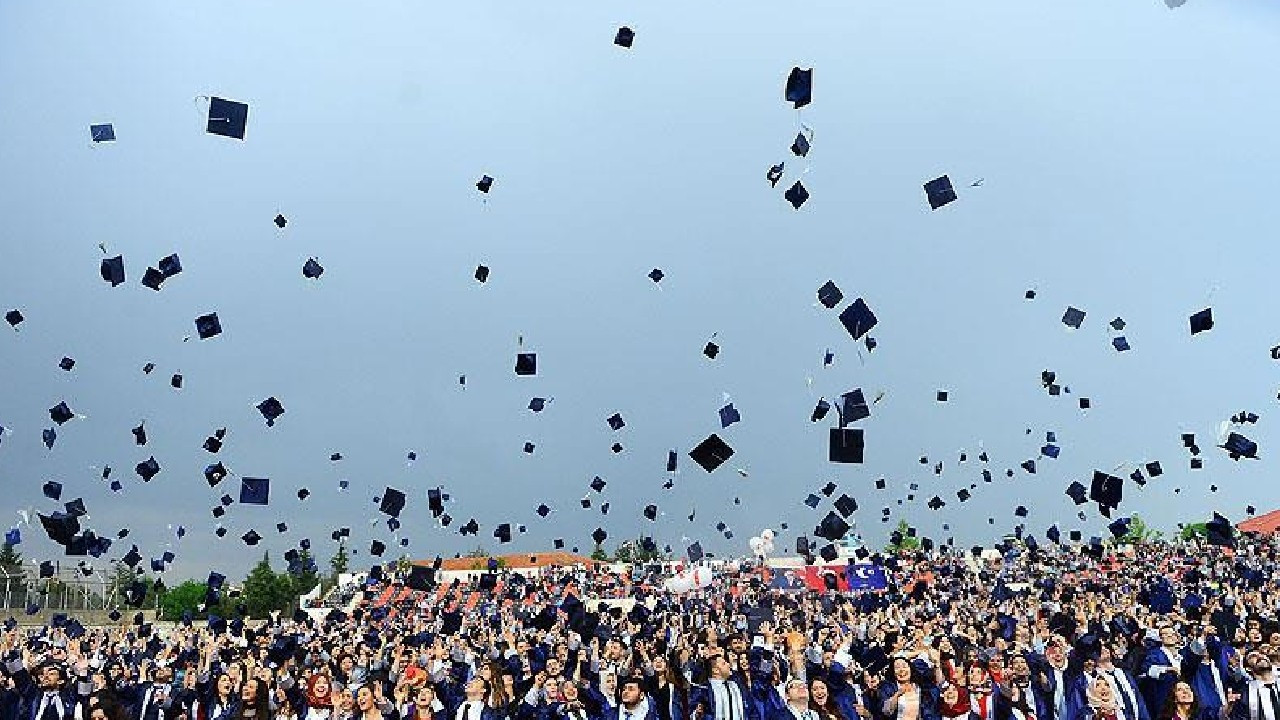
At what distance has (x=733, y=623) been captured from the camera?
22.8m

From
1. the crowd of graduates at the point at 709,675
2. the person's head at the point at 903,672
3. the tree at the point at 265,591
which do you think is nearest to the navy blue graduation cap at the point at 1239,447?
the crowd of graduates at the point at 709,675

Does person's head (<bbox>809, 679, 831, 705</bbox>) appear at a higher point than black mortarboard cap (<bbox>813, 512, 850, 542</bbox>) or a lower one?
lower

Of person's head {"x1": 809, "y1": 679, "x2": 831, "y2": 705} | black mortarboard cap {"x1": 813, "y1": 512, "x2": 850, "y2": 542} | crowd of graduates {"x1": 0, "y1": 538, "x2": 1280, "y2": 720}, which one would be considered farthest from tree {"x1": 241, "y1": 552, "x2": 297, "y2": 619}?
person's head {"x1": 809, "y1": 679, "x2": 831, "y2": 705}

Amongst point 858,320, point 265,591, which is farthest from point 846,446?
point 265,591

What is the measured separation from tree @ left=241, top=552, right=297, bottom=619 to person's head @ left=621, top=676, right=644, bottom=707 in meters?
47.9

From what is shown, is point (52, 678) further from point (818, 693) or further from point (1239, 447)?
point (1239, 447)

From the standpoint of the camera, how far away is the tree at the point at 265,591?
170ft

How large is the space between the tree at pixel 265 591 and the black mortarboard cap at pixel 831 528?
1663 inches

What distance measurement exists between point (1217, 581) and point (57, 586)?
33669 millimetres

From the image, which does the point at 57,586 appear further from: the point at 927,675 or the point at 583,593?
the point at 927,675

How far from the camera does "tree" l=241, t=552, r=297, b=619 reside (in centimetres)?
5194

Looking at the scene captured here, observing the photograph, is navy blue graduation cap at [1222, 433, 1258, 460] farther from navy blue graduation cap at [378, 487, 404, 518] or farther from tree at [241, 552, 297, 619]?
tree at [241, 552, 297, 619]

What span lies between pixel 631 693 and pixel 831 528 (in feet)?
26.9

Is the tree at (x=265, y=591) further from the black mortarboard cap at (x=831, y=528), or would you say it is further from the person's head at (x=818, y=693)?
the person's head at (x=818, y=693)
